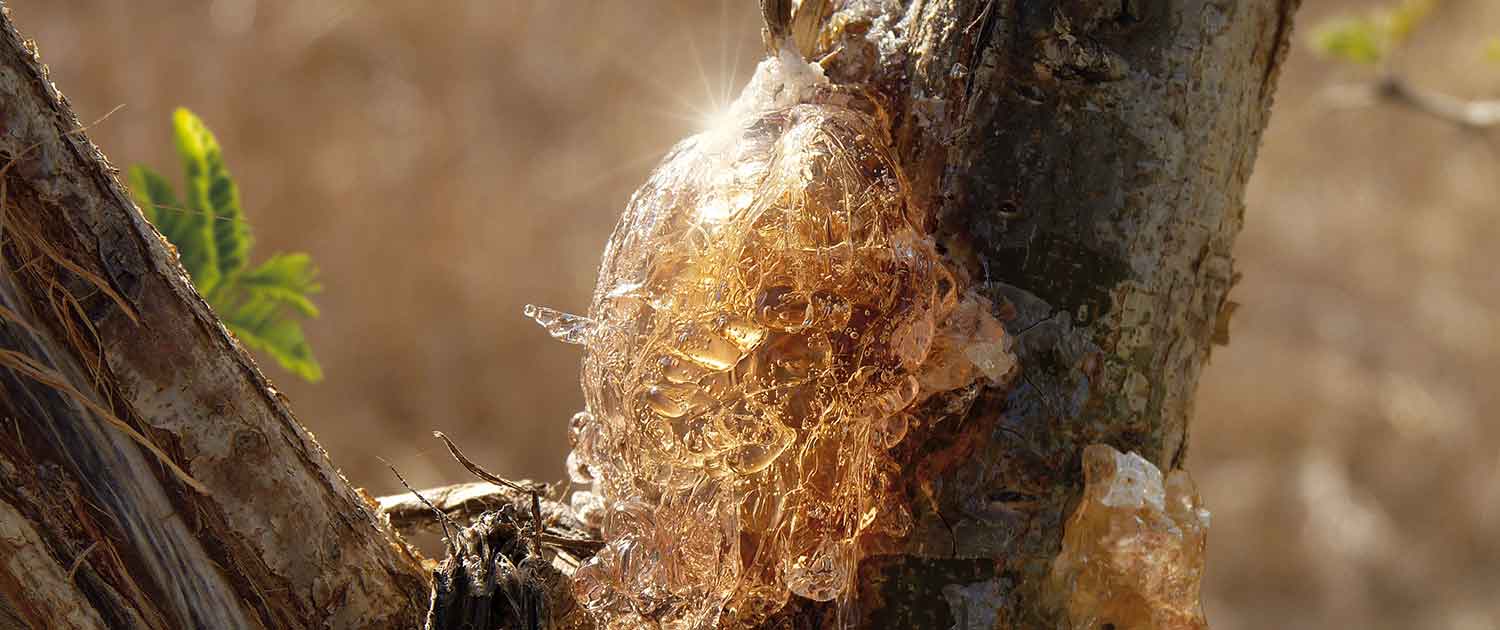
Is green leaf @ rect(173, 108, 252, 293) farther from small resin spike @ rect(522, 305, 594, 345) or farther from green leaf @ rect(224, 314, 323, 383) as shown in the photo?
small resin spike @ rect(522, 305, 594, 345)

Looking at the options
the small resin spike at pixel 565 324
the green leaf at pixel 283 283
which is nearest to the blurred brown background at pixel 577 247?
the green leaf at pixel 283 283

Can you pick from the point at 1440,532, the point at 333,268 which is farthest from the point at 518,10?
the point at 1440,532

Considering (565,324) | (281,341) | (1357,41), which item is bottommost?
(565,324)

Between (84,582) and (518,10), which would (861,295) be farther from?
(518,10)

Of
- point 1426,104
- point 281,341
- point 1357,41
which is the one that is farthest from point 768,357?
point 1426,104

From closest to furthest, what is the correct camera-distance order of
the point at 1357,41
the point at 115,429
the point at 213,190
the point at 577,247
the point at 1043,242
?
the point at 115,429
the point at 1043,242
the point at 213,190
the point at 1357,41
the point at 577,247

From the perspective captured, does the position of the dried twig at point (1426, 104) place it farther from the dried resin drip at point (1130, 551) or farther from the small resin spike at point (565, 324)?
the small resin spike at point (565, 324)

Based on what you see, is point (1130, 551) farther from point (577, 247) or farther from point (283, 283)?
point (577, 247)
